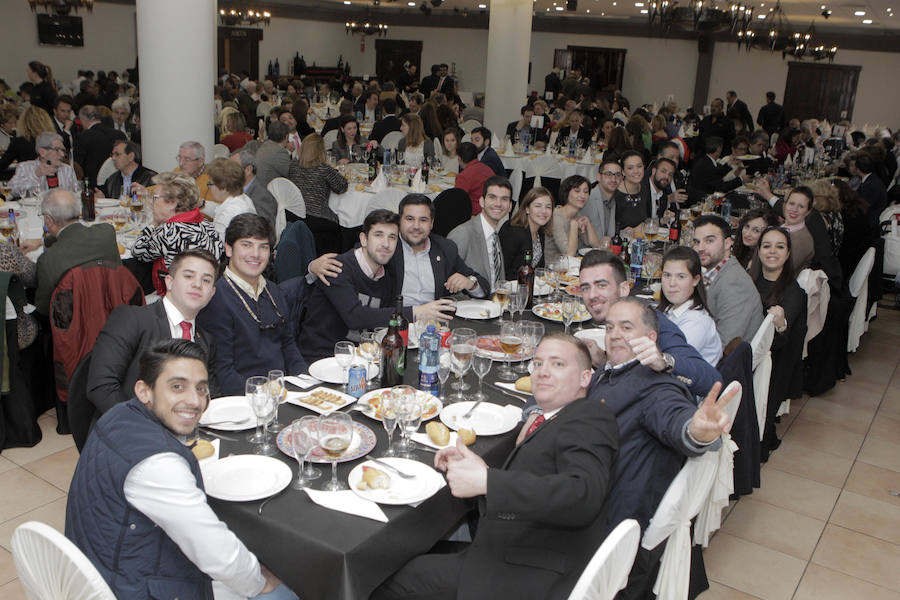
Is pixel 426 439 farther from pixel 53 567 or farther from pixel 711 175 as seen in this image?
pixel 711 175

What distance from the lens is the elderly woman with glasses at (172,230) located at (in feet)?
13.0

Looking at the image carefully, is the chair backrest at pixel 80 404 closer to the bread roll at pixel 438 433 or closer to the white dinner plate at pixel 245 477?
the white dinner plate at pixel 245 477

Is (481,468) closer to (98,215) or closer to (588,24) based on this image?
(98,215)

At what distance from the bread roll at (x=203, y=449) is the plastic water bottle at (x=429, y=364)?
81 centimetres

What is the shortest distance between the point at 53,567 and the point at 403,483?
2.93ft

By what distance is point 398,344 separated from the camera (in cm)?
277

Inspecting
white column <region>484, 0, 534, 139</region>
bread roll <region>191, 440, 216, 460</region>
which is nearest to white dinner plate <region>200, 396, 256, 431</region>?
bread roll <region>191, 440, 216, 460</region>

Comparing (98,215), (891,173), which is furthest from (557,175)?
(98,215)

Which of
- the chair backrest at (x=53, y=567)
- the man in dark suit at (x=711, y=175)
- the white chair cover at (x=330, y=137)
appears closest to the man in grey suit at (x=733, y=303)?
the chair backrest at (x=53, y=567)

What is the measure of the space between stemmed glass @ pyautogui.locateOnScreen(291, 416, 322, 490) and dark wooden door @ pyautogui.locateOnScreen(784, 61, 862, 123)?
1987 centimetres

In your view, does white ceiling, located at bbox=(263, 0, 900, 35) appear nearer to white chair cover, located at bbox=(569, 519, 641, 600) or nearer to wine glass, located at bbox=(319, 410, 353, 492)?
wine glass, located at bbox=(319, 410, 353, 492)

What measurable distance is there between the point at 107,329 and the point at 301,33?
22.0m

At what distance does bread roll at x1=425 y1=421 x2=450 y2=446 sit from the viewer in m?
2.36

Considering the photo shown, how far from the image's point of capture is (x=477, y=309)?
3830mm
